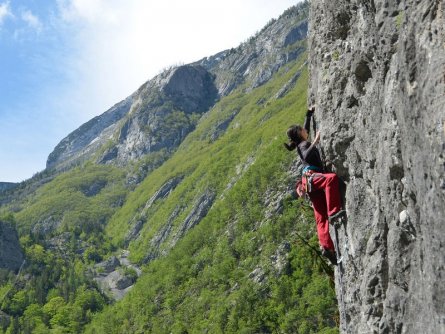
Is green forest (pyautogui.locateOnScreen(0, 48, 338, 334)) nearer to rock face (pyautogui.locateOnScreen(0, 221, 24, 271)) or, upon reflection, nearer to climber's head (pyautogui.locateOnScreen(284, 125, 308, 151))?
climber's head (pyautogui.locateOnScreen(284, 125, 308, 151))

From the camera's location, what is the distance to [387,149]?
709 cm

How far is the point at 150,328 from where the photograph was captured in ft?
333

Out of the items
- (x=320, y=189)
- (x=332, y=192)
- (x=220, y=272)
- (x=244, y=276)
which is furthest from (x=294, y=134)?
(x=220, y=272)

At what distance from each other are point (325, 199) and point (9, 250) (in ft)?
663

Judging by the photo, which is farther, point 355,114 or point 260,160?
point 260,160

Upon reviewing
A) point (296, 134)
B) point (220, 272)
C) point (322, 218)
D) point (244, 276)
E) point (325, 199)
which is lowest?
point (244, 276)

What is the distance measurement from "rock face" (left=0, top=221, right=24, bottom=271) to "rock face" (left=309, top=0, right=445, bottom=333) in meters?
200

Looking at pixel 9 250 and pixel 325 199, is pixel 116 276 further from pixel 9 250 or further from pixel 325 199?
pixel 325 199

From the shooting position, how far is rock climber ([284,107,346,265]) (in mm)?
9211

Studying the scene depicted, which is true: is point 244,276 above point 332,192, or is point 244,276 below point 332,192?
below

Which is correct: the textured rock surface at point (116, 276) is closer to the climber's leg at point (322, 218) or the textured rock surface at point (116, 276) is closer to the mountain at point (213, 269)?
the mountain at point (213, 269)

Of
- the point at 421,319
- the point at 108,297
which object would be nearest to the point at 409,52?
the point at 421,319

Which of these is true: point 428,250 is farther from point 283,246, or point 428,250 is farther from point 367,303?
point 283,246

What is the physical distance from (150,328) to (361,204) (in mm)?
100907
